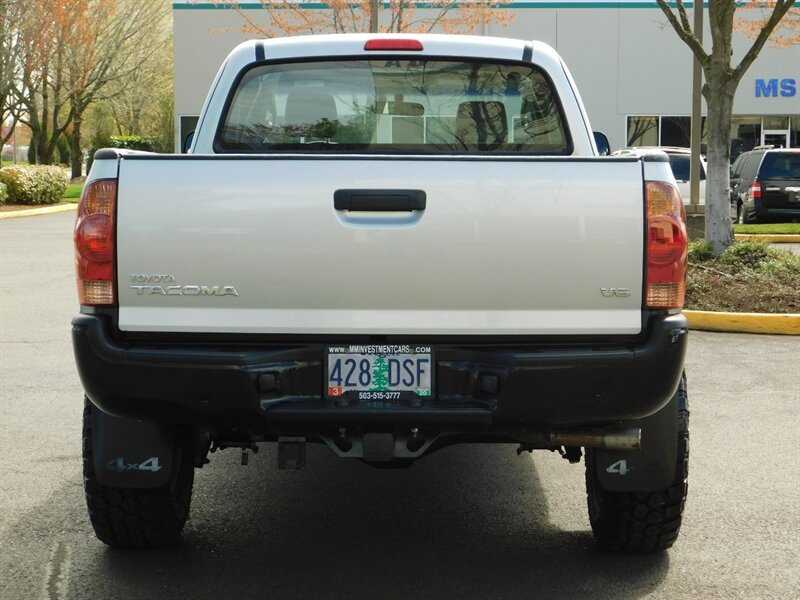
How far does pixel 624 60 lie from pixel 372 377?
114 ft

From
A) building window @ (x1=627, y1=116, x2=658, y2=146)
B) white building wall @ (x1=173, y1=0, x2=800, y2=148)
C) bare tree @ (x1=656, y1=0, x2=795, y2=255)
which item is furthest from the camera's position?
building window @ (x1=627, y1=116, x2=658, y2=146)

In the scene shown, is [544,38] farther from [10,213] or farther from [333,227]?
[333,227]

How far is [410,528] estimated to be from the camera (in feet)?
16.1

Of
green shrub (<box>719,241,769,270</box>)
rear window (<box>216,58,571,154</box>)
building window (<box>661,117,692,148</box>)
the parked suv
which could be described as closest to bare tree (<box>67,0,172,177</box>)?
building window (<box>661,117,692,148</box>)

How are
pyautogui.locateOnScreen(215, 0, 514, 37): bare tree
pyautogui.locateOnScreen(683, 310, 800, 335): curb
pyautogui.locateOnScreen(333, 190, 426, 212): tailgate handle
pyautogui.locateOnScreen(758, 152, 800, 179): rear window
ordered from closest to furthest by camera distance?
pyautogui.locateOnScreen(333, 190, 426, 212): tailgate handle
pyautogui.locateOnScreen(683, 310, 800, 335): curb
pyautogui.locateOnScreen(758, 152, 800, 179): rear window
pyautogui.locateOnScreen(215, 0, 514, 37): bare tree

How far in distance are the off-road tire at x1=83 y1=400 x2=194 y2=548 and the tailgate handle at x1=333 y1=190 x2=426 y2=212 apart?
46.7 inches

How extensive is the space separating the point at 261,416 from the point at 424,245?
2.56 ft

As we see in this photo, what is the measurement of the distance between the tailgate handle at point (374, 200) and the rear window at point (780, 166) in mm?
20283

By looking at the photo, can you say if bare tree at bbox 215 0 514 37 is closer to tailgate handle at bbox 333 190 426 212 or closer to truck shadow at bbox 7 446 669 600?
truck shadow at bbox 7 446 669 600

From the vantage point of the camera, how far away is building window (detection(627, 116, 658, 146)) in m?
36.9

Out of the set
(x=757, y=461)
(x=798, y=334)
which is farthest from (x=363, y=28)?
(x=757, y=461)

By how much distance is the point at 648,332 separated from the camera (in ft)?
12.8

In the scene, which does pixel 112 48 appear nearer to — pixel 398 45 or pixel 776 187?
pixel 776 187

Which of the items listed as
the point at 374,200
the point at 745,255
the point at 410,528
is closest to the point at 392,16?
the point at 745,255
